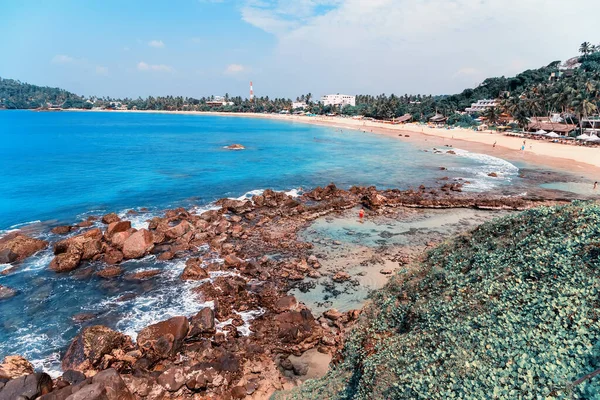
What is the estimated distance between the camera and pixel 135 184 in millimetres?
40719

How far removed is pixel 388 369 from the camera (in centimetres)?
841

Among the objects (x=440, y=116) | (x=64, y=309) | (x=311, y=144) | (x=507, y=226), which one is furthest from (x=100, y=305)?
(x=440, y=116)

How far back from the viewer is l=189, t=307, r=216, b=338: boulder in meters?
14.4

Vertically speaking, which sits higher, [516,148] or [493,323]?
[516,148]

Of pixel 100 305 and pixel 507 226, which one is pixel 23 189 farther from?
pixel 507 226

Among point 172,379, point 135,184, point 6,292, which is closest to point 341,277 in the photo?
point 172,379

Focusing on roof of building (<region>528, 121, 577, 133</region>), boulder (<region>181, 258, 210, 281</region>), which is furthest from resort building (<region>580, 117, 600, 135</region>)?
boulder (<region>181, 258, 210, 281</region>)

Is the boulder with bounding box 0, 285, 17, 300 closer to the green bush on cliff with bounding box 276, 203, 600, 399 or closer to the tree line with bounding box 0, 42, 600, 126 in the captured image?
the green bush on cliff with bounding box 276, 203, 600, 399

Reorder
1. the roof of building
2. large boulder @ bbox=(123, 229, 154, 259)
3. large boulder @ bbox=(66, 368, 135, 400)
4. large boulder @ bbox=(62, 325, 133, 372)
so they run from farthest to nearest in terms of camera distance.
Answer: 1. the roof of building
2. large boulder @ bbox=(123, 229, 154, 259)
3. large boulder @ bbox=(62, 325, 133, 372)
4. large boulder @ bbox=(66, 368, 135, 400)

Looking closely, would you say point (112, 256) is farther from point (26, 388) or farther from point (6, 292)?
point (26, 388)

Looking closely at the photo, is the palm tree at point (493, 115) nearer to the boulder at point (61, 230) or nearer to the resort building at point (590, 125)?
the resort building at point (590, 125)

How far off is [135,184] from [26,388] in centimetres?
3299

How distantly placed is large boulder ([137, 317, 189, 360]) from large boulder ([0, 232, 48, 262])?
1438 cm

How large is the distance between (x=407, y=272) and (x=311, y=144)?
69025 mm
